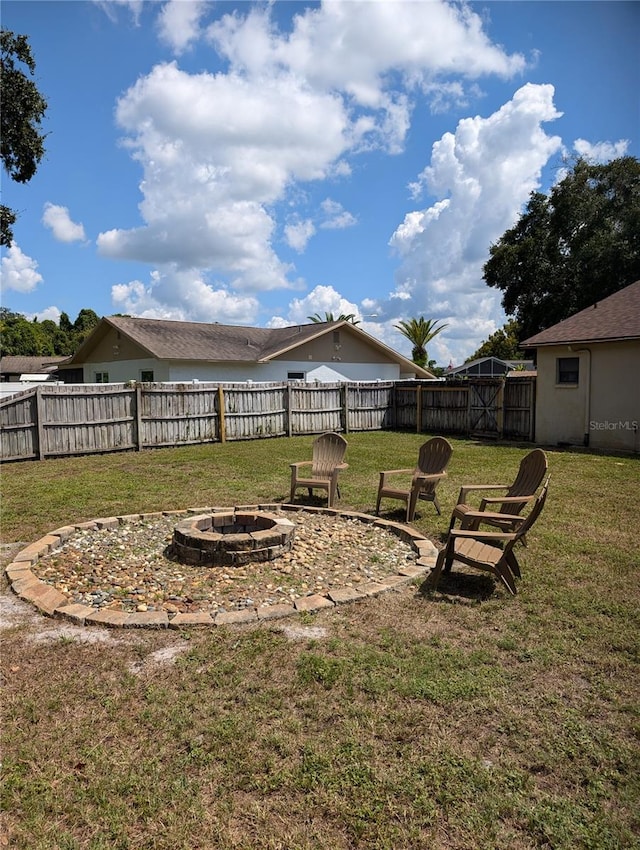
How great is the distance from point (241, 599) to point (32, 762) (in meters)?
2.05

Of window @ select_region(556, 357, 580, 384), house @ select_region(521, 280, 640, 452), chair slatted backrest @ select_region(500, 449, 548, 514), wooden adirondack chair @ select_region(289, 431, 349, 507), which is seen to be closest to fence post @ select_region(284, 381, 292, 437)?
house @ select_region(521, 280, 640, 452)

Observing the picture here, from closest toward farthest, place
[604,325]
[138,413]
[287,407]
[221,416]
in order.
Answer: [138,413]
[604,325]
[221,416]
[287,407]


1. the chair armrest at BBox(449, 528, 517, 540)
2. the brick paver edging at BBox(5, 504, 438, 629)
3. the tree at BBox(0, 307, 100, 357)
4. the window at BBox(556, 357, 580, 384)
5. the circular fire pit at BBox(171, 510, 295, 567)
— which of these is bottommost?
the brick paver edging at BBox(5, 504, 438, 629)

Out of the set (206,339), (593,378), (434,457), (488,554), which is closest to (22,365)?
(206,339)

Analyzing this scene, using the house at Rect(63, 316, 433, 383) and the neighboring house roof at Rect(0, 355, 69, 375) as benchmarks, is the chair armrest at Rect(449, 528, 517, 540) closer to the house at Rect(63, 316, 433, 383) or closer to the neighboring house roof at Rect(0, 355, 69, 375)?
the house at Rect(63, 316, 433, 383)

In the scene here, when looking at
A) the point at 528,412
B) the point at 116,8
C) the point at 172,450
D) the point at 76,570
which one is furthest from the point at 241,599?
the point at 528,412

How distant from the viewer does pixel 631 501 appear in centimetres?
824

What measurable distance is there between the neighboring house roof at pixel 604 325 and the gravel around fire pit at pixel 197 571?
10840mm

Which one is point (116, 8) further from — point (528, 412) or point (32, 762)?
point (528, 412)

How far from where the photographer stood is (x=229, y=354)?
2280 centimetres

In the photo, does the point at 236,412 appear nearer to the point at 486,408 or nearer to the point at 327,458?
the point at 486,408

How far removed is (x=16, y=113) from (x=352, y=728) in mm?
20384

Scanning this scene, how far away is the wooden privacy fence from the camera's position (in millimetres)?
13070

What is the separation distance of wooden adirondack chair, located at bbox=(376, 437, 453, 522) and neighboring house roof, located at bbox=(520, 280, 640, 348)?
8.72 m
